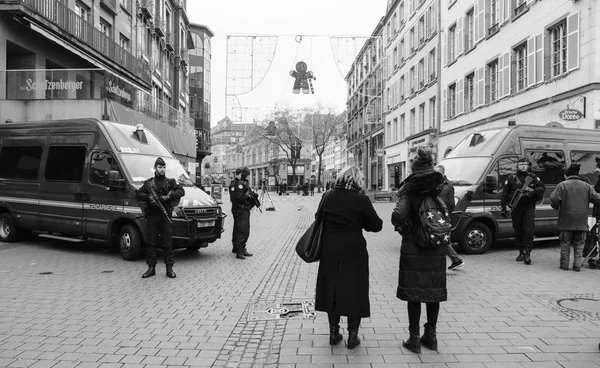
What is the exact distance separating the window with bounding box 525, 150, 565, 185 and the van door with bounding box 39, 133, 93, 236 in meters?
9.62

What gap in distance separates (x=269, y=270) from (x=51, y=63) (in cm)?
1540

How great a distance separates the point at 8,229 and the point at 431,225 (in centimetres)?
1042

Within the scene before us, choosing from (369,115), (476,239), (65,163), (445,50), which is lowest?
(476,239)

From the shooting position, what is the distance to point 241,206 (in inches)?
369

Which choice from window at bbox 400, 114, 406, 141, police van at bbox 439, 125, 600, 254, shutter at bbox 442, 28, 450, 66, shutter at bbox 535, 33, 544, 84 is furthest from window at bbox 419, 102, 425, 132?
police van at bbox 439, 125, 600, 254

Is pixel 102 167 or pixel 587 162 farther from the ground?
pixel 587 162

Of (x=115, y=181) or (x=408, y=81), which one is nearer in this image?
(x=115, y=181)

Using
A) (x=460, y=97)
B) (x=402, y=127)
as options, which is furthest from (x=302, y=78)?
(x=402, y=127)

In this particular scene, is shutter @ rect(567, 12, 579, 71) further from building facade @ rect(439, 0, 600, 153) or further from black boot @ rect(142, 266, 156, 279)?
black boot @ rect(142, 266, 156, 279)

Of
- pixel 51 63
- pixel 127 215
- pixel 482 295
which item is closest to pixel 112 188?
pixel 127 215

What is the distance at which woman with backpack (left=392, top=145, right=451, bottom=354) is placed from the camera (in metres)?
4.11

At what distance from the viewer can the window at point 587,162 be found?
36.8ft

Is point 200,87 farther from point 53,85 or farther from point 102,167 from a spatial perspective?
point 102,167

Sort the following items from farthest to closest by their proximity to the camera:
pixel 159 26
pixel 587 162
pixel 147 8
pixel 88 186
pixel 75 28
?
1. pixel 159 26
2. pixel 147 8
3. pixel 75 28
4. pixel 587 162
5. pixel 88 186
